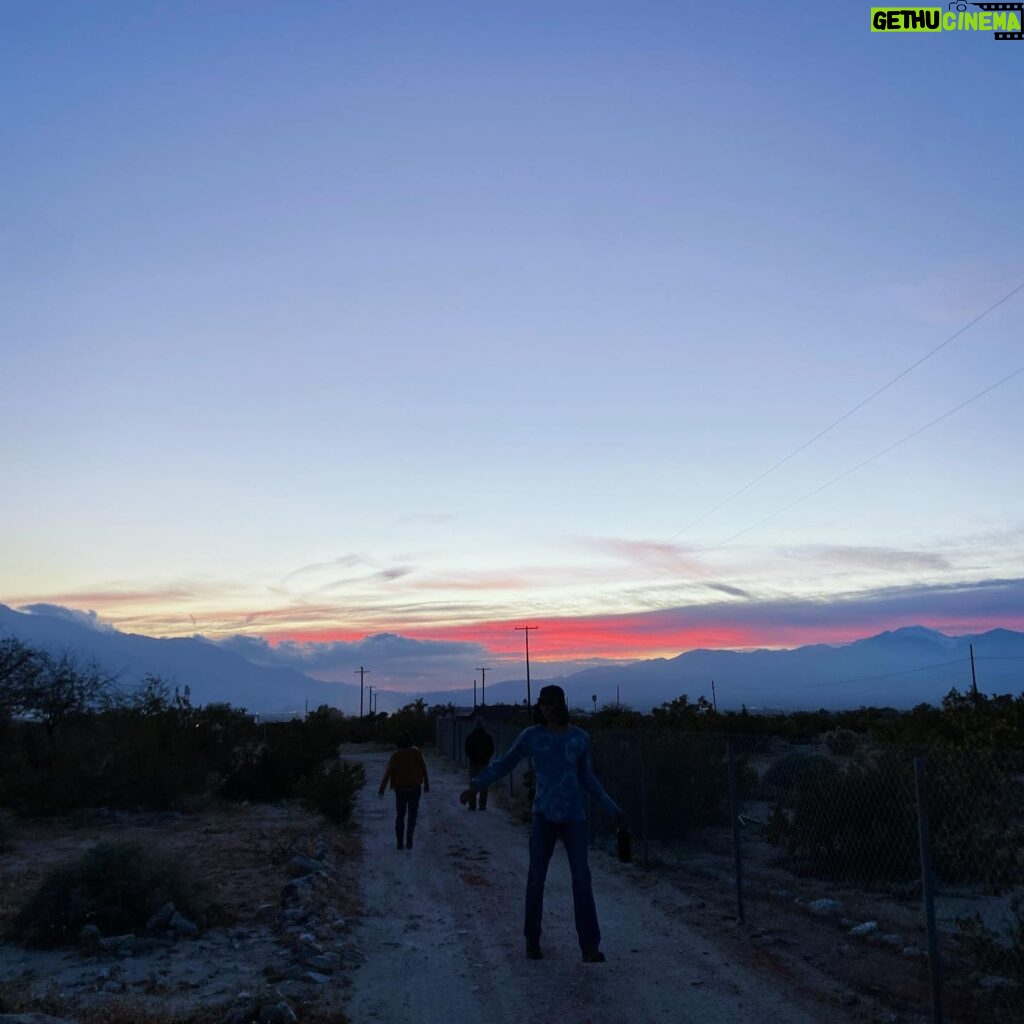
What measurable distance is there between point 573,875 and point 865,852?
5121 millimetres

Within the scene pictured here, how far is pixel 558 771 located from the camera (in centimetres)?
817

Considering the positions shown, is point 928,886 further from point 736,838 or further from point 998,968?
point 736,838

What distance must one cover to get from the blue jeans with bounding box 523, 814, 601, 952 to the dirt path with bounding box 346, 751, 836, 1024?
0.86ft

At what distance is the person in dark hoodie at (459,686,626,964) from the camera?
7973 mm

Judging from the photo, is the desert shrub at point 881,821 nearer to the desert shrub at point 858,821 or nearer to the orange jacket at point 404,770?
the desert shrub at point 858,821

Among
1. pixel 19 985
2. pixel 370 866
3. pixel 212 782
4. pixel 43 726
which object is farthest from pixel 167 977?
pixel 43 726

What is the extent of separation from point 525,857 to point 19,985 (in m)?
8.11

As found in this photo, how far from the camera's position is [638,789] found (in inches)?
589

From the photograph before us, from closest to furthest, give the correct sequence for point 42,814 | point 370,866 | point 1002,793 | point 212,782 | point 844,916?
1. point 1002,793
2. point 844,916
3. point 370,866
4. point 42,814
5. point 212,782

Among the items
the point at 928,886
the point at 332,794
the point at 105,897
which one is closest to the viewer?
the point at 928,886

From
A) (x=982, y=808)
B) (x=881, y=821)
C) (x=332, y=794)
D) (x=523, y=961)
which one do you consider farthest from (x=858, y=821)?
(x=332, y=794)

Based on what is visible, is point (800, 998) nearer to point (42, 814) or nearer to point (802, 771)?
point (802, 771)

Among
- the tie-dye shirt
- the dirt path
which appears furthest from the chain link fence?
the tie-dye shirt

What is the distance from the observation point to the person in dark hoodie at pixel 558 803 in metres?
7.97
